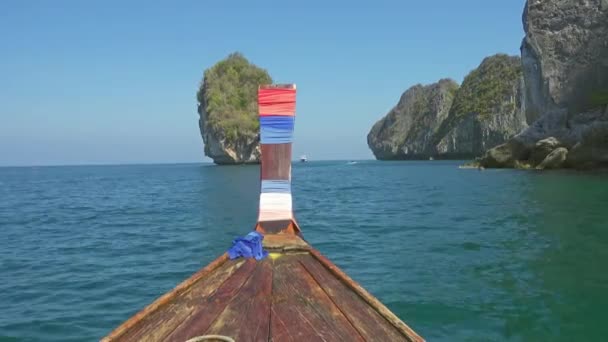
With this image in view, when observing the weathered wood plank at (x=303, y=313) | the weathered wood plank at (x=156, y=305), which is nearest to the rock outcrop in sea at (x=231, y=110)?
the weathered wood plank at (x=156, y=305)

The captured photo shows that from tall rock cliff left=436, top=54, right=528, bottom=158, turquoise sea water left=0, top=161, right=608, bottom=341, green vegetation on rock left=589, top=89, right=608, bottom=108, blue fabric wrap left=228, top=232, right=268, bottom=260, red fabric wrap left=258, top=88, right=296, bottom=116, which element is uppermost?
tall rock cliff left=436, top=54, right=528, bottom=158

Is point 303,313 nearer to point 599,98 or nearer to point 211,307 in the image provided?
point 211,307

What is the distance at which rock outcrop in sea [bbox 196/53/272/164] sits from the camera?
409 ft

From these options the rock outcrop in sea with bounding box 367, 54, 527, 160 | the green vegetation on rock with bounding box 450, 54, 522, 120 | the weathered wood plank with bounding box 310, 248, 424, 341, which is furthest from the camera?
the green vegetation on rock with bounding box 450, 54, 522, 120

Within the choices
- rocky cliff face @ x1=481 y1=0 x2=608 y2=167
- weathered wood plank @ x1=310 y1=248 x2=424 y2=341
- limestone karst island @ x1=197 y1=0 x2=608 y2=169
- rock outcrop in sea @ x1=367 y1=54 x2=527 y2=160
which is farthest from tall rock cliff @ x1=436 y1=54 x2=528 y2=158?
weathered wood plank @ x1=310 y1=248 x2=424 y2=341

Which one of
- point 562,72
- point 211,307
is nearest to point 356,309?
point 211,307

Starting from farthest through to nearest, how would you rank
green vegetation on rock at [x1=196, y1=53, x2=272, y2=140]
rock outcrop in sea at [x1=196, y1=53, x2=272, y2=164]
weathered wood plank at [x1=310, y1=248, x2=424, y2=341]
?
rock outcrop in sea at [x1=196, y1=53, x2=272, y2=164]
green vegetation on rock at [x1=196, y1=53, x2=272, y2=140]
weathered wood plank at [x1=310, y1=248, x2=424, y2=341]

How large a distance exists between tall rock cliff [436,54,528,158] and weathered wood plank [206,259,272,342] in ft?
456

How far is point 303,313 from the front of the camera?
4238 mm

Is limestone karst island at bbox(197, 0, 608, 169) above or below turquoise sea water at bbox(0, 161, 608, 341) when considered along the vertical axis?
above

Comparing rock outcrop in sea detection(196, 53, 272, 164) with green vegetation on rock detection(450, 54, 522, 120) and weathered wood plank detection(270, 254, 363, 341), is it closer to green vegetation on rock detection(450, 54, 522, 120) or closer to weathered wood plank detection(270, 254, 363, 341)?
green vegetation on rock detection(450, 54, 522, 120)

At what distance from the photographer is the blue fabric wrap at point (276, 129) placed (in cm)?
689

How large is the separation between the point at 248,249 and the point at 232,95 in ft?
435

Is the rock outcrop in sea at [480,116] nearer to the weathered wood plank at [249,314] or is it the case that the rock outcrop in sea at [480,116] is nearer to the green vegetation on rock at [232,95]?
the green vegetation on rock at [232,95]
